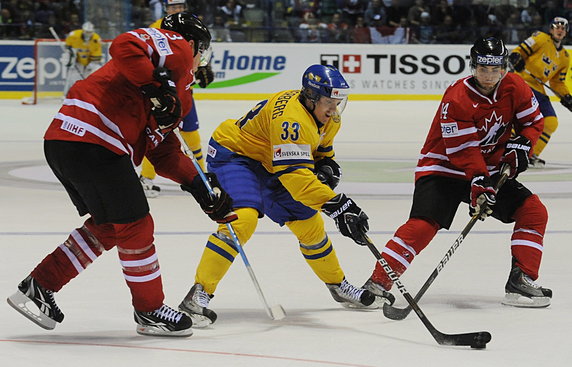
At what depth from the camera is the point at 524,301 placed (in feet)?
13.3

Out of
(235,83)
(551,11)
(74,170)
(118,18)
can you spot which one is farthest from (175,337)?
(551,11)

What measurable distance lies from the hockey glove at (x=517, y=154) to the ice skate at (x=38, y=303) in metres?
1.85

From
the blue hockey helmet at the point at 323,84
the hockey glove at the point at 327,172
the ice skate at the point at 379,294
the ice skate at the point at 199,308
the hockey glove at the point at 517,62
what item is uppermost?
the blue hockey helmet at the point at 323,84

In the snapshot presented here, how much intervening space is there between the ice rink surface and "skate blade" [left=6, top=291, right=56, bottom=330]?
0.04 metres

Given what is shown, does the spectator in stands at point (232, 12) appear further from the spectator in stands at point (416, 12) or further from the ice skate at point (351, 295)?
the ice skate at point (351, 295)

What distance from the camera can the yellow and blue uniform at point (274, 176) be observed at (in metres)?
3.72

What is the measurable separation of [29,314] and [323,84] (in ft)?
4.29

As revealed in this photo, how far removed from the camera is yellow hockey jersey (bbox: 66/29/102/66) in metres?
13.6

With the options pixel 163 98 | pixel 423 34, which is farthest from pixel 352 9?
pixel 163 98

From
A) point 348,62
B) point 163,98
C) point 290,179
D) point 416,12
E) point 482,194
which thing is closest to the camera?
point 163,98

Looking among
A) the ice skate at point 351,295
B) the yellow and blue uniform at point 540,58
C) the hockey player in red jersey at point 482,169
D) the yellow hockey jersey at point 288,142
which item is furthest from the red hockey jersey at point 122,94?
the yellow and blue uniform at point 540,58

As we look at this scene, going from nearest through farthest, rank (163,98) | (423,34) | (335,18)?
(163,98) < (423,34) < (335,18)

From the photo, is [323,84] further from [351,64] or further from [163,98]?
[351,64]

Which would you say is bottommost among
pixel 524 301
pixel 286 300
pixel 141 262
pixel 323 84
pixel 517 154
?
pixel 286 300
